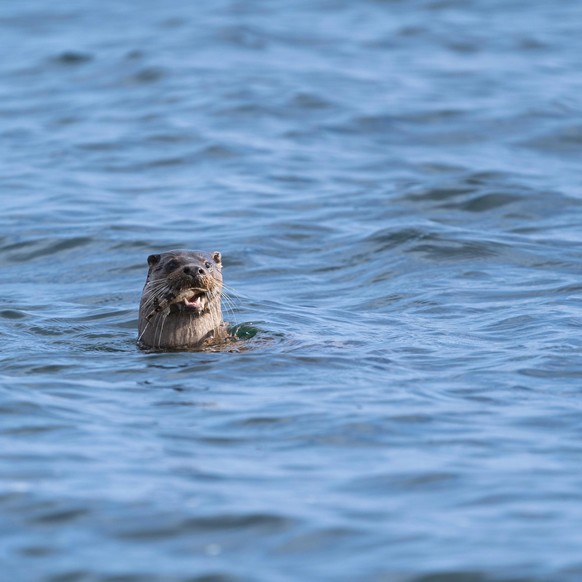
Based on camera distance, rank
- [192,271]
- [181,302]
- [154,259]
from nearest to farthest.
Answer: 1. [192,271]
2. [181,302]
3. [154,259]

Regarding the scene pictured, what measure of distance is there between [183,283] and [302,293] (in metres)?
2.57

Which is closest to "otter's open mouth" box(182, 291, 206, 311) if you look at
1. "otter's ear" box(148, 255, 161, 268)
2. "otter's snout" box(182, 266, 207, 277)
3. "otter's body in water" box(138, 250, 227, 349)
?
"otter's body in water" box(138, 250, 227, 349)

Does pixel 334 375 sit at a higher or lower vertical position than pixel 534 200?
lower

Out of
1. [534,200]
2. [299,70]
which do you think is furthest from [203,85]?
[534,200]

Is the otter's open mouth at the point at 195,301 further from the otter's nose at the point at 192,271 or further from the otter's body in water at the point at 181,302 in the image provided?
the otter's nose at the point at 192,271

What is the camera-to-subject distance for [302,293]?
37.1 feet

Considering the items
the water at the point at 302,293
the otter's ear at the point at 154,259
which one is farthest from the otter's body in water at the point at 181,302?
the water at the point at 302,293

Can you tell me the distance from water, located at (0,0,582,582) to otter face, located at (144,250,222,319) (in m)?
0.44

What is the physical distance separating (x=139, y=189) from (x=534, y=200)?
175 inches

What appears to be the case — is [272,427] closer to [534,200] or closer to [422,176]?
[534,200]

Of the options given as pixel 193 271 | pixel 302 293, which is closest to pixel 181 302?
pixel 193 271

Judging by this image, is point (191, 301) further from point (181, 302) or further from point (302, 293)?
point (302, 293)

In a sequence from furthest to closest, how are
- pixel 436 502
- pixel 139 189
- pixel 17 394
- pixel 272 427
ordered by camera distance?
pixel 139 189 < pixel 17 394 < pixel 272 427 < pixel 436 502

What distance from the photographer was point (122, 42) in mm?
23219
